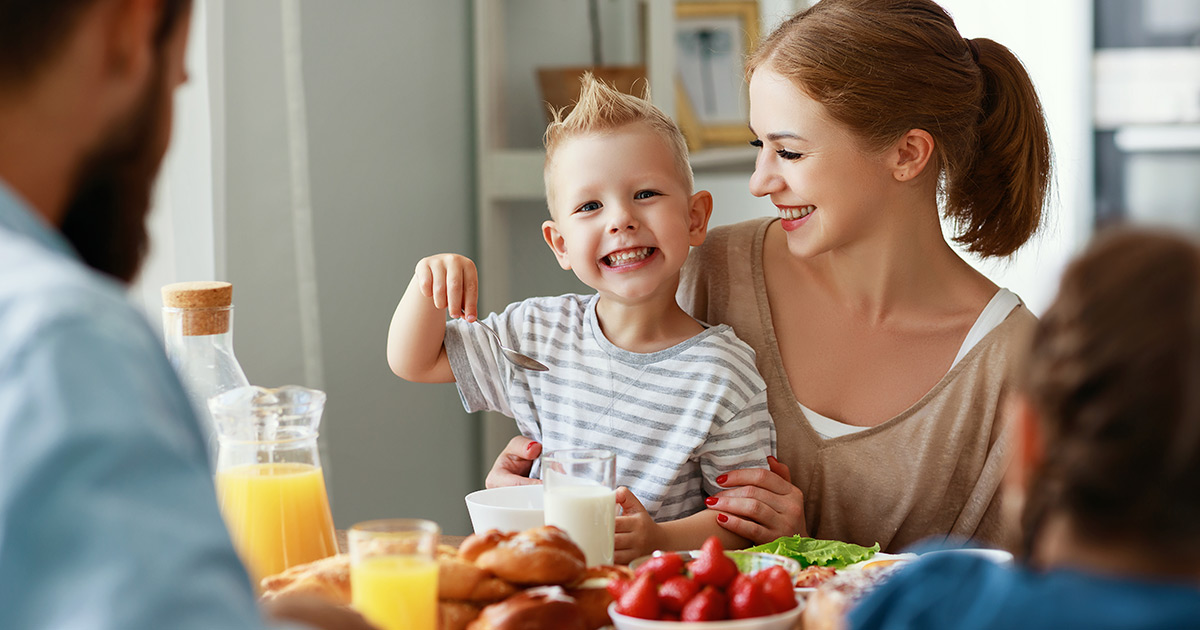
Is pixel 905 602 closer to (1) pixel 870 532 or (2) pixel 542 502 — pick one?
(2) pixel 542 502

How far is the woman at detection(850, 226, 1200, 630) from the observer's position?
549mm

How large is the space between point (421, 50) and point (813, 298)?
4.34ft

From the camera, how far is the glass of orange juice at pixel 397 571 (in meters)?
0.88

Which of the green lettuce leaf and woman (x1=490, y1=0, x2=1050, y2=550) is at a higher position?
woman (x1=490, y1=0, x2=1050, y2=550)

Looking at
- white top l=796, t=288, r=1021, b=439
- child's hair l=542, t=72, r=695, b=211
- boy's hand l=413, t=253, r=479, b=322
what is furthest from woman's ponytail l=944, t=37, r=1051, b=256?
boy's hand l=413, t=253, r=479, b=322

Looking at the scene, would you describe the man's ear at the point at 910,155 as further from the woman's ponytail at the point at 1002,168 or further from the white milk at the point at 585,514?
A: the white milk at the point at 585,514

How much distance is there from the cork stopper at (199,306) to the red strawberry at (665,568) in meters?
0.57

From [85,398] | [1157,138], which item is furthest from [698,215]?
[1157,138]

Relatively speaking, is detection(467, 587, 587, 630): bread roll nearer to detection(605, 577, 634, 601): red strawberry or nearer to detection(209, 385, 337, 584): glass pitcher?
detection(605, 577, 634, 601): red strawberry

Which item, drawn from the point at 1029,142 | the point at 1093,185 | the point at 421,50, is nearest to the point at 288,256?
the point at 421,50

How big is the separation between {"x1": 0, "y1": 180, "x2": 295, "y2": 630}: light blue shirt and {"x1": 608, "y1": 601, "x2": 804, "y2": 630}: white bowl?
444 millimetres

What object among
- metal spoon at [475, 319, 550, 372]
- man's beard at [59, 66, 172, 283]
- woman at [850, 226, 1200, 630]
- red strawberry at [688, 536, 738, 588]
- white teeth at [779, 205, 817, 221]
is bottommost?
red strawberry at [688, 536, 738, 588]

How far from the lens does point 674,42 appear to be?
8.84 feet

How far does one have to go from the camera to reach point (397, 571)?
882mm
